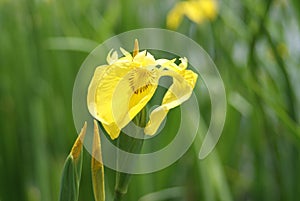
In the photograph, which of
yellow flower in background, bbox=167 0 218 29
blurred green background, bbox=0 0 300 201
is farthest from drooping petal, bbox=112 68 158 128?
yellow flower in background, bbox=167 0 218 29

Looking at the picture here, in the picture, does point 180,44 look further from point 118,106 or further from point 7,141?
point 118,106

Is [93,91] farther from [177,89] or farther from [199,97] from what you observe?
[199,97]

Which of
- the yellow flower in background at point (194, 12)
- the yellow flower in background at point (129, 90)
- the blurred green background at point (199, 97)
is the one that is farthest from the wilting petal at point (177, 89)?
the yellow flower in background at point (194, 12)

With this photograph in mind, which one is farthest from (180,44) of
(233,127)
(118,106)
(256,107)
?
(118,106)

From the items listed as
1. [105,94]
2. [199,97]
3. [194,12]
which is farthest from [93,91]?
[194,12]

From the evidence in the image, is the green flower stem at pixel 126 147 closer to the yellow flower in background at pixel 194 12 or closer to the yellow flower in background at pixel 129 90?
the yellow flower in background at pixel 129 90
